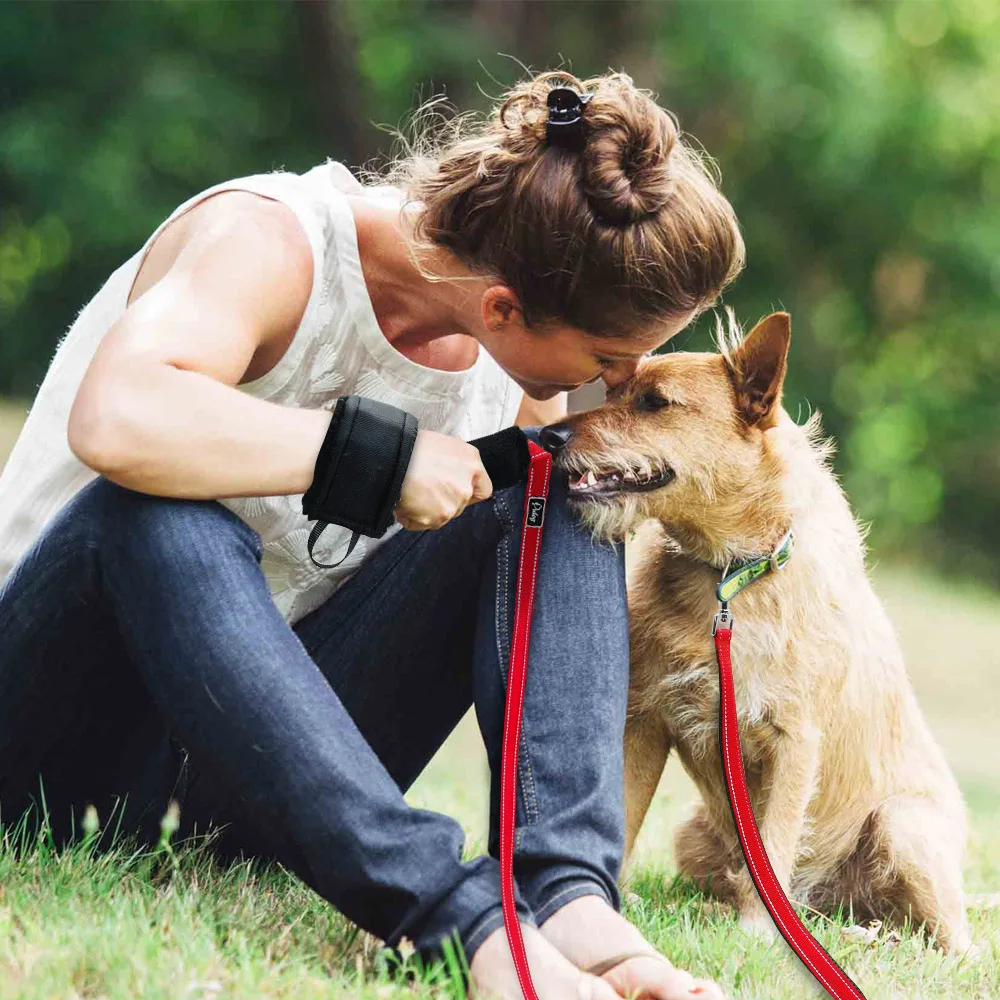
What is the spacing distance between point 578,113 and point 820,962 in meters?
1.53

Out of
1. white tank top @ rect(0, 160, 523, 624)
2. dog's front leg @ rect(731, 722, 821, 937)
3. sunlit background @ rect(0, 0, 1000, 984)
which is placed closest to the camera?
white tank top @ rect(0, 160, 523, 624)

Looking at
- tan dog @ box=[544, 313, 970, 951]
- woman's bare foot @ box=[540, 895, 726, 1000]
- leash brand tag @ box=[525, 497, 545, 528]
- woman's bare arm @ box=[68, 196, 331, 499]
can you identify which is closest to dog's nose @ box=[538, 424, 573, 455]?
tan dog @ box=[544, 313, 970, 951]

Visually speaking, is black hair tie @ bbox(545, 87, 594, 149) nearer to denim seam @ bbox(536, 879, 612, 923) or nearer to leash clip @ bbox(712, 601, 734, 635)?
leash clip @ bbox(712, 601, 734, 635)

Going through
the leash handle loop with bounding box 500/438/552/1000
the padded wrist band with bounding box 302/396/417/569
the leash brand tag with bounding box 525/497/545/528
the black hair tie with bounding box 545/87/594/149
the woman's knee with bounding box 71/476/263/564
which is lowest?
the leash handle loop with bounding box 500/438/552/1000

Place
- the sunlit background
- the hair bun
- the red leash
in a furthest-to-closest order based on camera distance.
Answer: the sunlit background, the hair bun, the red leash

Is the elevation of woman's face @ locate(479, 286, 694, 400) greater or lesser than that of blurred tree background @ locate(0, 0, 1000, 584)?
greater

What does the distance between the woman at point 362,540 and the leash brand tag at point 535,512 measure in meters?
0.02

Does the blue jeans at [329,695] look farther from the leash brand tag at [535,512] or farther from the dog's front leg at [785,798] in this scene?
the dog's front leg at [785,798]

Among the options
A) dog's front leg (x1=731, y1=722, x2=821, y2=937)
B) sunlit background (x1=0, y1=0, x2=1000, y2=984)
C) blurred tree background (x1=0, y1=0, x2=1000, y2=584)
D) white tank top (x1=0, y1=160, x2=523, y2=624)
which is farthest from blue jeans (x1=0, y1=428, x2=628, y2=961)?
blurred tree background (x1=0, y1=0, x2=1000, y2=584)

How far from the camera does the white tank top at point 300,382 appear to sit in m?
2.73

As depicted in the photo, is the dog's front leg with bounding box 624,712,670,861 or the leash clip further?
the dog's front leg with bounding box 624,712,670,861

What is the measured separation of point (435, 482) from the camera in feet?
7.64

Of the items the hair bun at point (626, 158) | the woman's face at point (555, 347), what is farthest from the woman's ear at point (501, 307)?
the hair bun at point (626, 158)

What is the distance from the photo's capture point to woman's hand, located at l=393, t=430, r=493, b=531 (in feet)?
7.61
